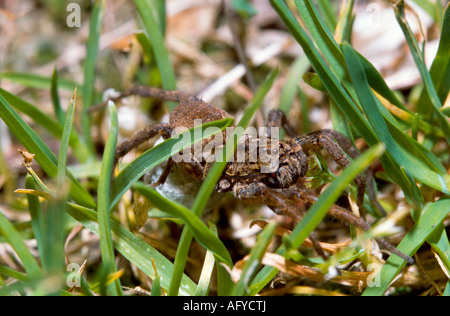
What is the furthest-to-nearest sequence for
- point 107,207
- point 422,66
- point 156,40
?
point 156,40 < point 422,66 < point 107,207

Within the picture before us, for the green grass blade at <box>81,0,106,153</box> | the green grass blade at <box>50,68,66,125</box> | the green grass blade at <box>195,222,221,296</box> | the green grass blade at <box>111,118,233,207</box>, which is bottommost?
the green grass blade at <box>195,222,221,296</box>

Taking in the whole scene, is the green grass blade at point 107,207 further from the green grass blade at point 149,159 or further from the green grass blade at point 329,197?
the green grass blade at point 329,197

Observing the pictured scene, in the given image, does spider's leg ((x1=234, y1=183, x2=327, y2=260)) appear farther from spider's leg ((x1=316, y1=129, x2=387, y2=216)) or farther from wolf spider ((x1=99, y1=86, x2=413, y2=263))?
spider's leg ((x1=316, y1=129, x2=387, y2=216))

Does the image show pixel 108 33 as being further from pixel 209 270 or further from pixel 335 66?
pixel 209 270

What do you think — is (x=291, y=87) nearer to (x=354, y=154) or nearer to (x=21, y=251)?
(x=354, y=154)

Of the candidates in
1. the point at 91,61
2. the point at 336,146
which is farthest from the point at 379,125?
the point at 91,61

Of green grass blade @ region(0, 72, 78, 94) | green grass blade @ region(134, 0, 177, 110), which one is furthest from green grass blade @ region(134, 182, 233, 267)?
green grass blade @ region(0, 72, 78, 94)

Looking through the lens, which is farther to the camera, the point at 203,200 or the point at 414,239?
the point at 414,239
